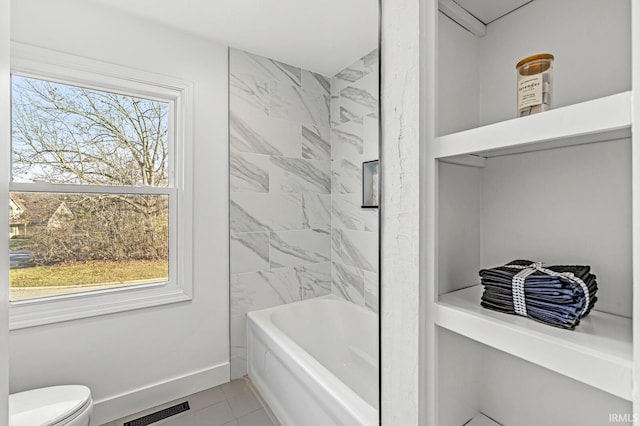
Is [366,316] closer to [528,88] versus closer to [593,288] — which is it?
[593,288]

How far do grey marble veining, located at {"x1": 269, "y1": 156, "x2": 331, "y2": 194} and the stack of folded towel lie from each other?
1926 mm

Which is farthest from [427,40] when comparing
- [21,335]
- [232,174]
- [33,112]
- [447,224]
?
[21,335]

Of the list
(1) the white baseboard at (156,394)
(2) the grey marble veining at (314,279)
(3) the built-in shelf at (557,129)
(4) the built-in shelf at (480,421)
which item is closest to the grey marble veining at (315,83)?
(2) the grey marble veining at (314,279)

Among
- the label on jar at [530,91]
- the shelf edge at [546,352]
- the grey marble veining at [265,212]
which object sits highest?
the label on jar at [530,91]

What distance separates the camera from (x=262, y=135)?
7.98 feet

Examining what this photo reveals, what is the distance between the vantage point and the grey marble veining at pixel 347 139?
8.13 feet

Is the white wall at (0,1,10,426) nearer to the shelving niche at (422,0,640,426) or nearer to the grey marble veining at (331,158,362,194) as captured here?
the shelving niche at (422,0,640,426)

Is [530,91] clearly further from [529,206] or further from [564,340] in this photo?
[564,340]

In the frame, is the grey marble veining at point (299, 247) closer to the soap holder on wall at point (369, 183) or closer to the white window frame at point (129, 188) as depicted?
the soap holder on wall at point (369, 183)

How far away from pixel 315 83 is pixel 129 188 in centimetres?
170

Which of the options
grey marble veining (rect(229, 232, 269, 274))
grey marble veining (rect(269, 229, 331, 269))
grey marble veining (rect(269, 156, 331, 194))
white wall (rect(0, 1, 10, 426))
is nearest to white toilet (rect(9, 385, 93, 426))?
grey marble veining (rect(229, 232, 269, 274))

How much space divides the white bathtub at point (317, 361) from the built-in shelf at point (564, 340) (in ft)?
2.26

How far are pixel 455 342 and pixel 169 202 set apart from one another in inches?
76.7

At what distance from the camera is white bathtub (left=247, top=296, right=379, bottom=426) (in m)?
1.37
